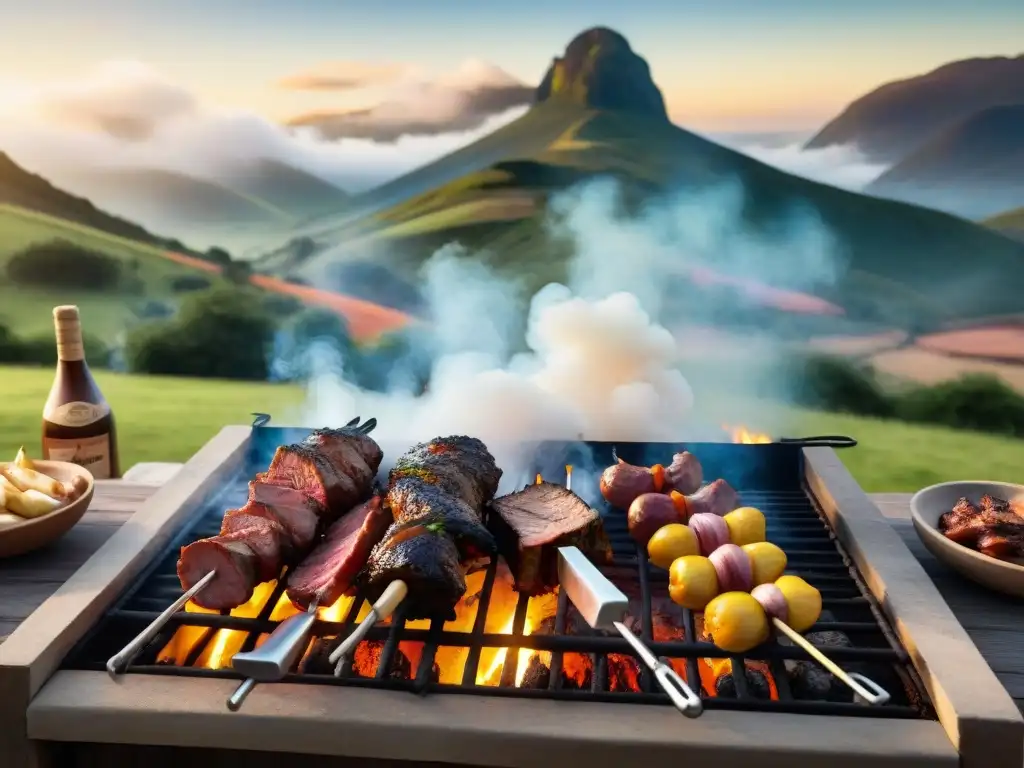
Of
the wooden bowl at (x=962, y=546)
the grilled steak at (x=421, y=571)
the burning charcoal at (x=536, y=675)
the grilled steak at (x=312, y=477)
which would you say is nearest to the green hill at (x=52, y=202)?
the grilled steak at (x=312, y=477)

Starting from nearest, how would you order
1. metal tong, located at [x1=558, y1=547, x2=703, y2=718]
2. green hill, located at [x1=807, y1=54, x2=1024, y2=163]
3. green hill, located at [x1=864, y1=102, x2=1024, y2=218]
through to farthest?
metal tong, located at [x1=558, y1=547, x2=703, y2=718] → green hill, located at [x1=807, y1=54, x2=1024, y2=163] → green hill, located at [x1=864, y1=102, x2=1024, y2=218]

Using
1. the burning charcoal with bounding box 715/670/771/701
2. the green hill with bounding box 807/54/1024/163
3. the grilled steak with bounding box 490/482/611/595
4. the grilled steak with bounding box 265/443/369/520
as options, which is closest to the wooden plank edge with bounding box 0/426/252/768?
the grilled steak with bounding box 265/443/369/520

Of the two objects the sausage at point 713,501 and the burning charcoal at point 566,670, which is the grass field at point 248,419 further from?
the burning charcoal at point 566,670

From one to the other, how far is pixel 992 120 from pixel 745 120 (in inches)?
72.6

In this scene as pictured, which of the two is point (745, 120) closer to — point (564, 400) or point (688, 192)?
point (688, 192)

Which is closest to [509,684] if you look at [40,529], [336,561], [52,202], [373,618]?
[373,618]

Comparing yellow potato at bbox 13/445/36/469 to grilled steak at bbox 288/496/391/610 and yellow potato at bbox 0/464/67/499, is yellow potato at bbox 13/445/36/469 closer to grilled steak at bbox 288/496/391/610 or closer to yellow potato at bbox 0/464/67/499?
yellow potato at bbox 0/464/67/499

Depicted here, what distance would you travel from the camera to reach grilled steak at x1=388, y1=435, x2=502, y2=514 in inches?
107

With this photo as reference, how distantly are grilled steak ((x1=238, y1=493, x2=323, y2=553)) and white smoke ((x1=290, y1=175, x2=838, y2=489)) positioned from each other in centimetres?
78

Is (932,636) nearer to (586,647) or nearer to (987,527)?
(987,527)

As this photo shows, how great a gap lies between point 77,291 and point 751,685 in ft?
23.2

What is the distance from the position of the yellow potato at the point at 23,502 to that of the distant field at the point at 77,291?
17.2 feet

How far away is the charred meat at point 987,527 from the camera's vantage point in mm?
2438

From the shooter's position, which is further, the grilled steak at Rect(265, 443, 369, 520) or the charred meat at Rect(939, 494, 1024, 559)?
the grilled steak at Rect(265, 443, 369, 520)
